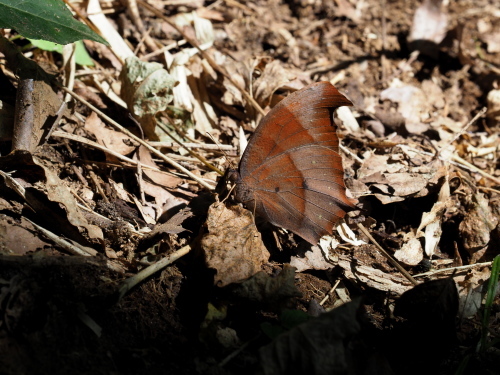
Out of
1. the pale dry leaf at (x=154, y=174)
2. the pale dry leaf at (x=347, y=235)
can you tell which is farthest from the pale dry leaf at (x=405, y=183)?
the pale dry leaf at (x=154, y=174)

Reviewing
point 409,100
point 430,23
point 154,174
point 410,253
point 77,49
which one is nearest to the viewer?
point 410,253

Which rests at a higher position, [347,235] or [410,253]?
[347,235]

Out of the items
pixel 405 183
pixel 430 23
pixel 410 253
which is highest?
pixel 430 23

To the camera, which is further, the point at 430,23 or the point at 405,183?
the point at 430,23

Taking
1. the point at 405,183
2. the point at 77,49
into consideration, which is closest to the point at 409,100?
the point at 405,183

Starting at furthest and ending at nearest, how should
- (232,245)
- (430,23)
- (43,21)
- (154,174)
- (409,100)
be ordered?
(430,23) < (409,100) < (154,174) < (43,21) < (232,245)

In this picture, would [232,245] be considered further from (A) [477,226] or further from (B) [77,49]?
(B) [77,49]
